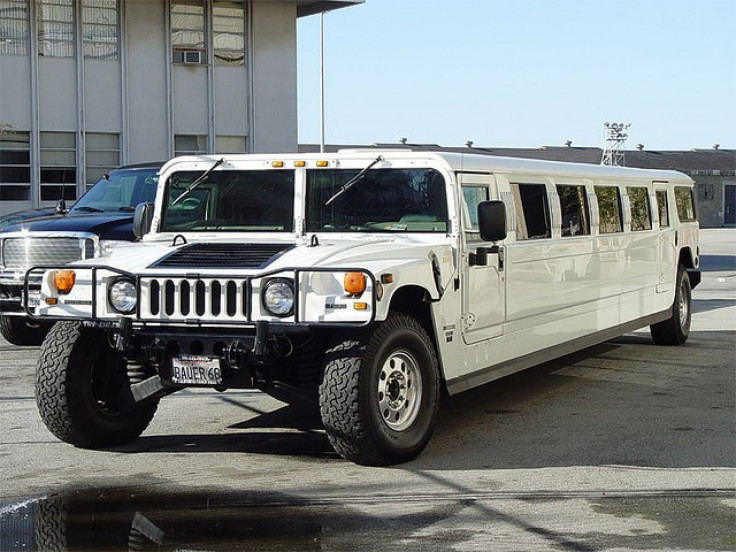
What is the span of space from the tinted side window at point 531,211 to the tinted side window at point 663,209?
363 centimetres

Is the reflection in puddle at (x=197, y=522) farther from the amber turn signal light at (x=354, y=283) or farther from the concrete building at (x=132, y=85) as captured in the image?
the concrete building at (x=132, y=85)

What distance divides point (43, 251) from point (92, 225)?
0.58m

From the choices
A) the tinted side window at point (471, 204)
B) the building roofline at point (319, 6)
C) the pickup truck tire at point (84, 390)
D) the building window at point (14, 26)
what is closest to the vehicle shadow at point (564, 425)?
the pickup truck tire at point (84, 390)

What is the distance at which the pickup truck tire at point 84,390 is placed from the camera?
26.6 feet

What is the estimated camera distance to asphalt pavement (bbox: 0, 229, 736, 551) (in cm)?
618

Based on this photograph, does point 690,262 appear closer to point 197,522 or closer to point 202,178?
point 202,178

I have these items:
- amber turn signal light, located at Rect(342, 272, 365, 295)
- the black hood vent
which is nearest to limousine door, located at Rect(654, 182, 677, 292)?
the black hood vent

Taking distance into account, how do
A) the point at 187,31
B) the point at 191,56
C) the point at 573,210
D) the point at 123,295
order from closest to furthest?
the point at 123,295 → the point at 573,210 → the point at 187,31 → the point at 191,56

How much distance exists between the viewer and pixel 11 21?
28.4 meters

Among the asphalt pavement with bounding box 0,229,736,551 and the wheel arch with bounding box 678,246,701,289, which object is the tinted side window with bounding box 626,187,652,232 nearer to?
the wheel arch with bounding box 678,246,701,289

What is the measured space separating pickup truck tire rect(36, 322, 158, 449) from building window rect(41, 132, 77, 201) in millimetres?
21273

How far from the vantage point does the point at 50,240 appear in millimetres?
13266

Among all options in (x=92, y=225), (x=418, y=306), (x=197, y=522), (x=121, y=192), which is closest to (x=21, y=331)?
(x=92, y=225)

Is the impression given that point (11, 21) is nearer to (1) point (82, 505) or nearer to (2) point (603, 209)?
(2) point (603, 209)
